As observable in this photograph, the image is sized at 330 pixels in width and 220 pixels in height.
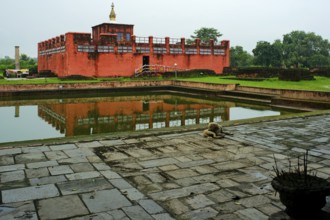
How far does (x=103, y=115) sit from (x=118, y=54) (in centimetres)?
1727

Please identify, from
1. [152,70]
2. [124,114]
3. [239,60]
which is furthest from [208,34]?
[124,114]

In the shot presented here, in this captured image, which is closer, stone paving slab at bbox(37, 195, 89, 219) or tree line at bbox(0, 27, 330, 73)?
stone paving slab at bbox(37, 195, 89, 219)

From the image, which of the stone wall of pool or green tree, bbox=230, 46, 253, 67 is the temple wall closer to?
the stone wall of pool

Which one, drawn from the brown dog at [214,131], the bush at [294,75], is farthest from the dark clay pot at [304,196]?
the bush at [294,75]

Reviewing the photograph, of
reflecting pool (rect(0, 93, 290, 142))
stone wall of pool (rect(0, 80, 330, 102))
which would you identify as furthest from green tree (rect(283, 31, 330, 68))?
reflecting pool (rect(0, 93, 290, 142))

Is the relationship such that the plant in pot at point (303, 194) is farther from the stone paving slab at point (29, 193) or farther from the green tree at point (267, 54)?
the green tree at point (267, 54)

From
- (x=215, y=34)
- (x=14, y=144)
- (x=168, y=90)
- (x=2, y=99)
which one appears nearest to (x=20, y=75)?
(x=2, y=99)

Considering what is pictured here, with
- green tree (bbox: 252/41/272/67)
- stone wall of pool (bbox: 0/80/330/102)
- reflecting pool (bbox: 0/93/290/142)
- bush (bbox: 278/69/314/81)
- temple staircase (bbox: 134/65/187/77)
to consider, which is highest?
green tree (bbox: 252/41/272/67)

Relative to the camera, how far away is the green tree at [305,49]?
51.6m

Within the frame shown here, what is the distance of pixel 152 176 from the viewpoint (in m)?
4.79

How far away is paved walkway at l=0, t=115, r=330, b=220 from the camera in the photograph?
3.68 m

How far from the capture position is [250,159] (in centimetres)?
562

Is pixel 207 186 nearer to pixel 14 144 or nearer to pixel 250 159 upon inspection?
pixel 250 159

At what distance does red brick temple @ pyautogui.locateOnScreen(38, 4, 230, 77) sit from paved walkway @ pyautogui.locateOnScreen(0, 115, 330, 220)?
74.1ft
